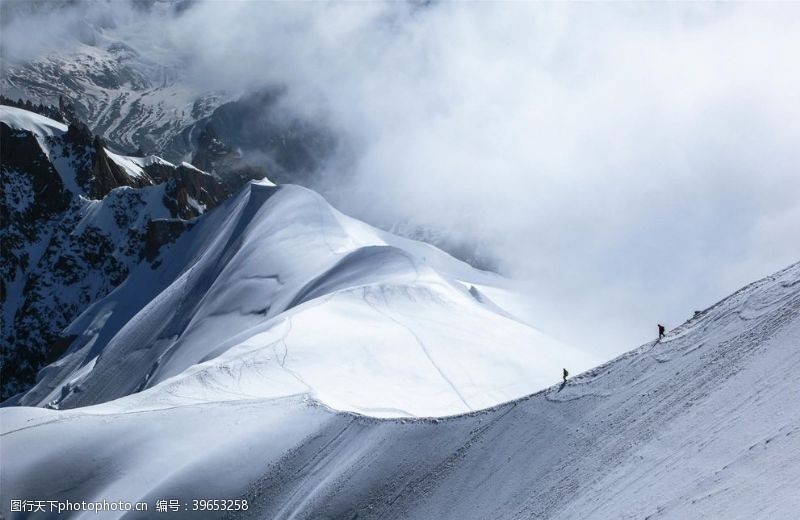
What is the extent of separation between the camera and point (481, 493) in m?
35.7

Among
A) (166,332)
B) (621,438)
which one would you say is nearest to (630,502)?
(621,438)

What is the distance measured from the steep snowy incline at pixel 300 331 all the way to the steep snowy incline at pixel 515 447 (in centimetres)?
510

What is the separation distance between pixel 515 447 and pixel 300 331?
1264 inches

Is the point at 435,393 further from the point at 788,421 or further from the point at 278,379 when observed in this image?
the point at 788,421

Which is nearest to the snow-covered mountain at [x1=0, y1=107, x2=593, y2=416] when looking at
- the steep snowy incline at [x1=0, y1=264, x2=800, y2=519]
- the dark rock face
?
the dark rock face

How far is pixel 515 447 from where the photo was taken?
37.0m

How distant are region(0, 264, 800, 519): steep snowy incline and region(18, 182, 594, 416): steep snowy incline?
5.10m

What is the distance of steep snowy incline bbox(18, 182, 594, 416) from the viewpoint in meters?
58.1

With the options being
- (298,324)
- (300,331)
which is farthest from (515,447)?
(298,324)

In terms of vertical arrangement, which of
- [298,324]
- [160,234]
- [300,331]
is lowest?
[300,331]

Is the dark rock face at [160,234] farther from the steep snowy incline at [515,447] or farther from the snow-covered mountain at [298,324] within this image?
the steep snowy incline at [515,447]

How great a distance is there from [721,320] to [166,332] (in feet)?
301

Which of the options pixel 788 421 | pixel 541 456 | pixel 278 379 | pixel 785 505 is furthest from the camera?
pixel 278 379

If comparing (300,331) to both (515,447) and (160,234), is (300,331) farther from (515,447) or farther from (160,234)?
(160,234)
